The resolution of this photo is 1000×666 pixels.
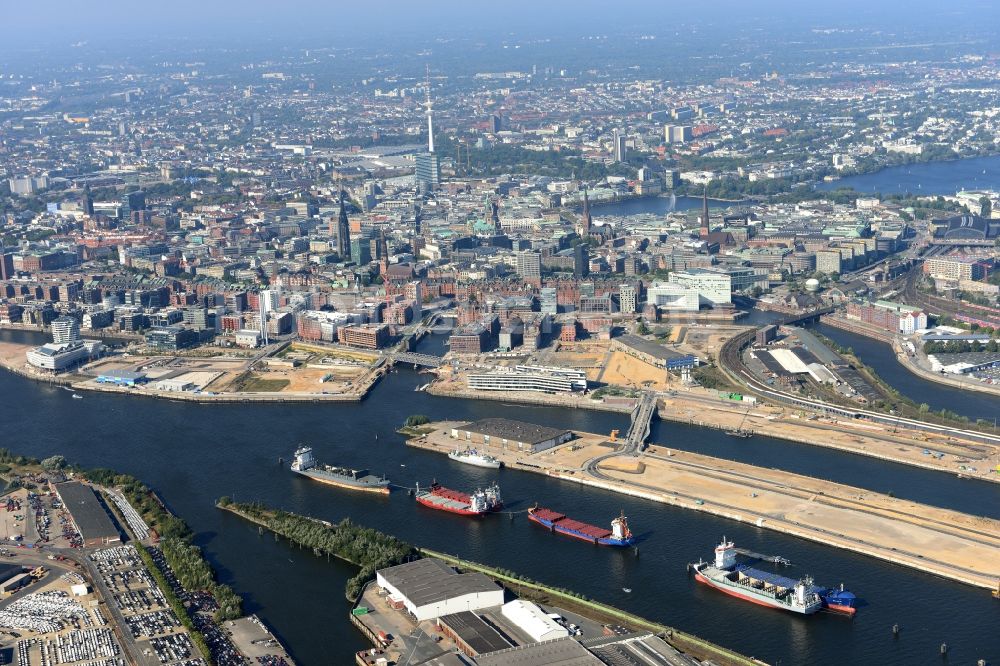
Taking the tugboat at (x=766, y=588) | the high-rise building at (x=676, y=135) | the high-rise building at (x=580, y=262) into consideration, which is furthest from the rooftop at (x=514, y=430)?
the high-rise building at (x=676, y=135)

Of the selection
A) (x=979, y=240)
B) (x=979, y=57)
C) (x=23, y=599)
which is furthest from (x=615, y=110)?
(x=23, y=599)

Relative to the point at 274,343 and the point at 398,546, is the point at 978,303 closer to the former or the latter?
the point at 274,343

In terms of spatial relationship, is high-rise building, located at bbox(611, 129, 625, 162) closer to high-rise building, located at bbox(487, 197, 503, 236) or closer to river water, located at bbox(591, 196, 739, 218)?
river water, located at bbox(591, 196, 739, 218)

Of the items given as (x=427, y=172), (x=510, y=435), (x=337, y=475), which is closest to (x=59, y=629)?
(x=337, y=475)

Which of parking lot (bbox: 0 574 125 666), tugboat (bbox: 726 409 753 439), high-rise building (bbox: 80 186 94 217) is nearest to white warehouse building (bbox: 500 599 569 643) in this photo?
parking lot (bbox: 0 574 125 666)

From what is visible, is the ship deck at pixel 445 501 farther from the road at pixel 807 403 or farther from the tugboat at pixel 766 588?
the road at pixel 807 403
